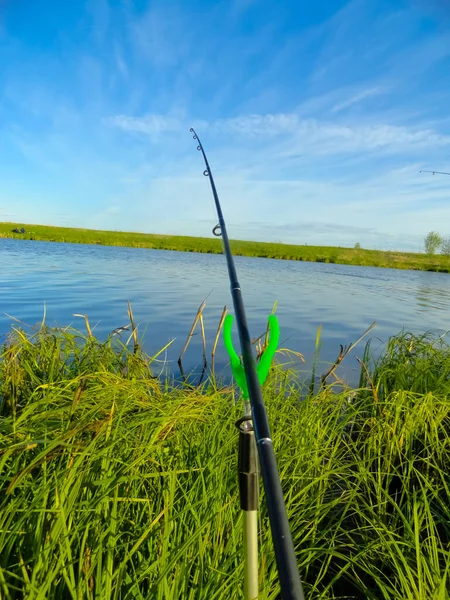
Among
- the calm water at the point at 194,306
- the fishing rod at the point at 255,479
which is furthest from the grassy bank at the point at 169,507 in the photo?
the calm water at the point at 194,306

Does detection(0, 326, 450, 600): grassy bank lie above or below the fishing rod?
below

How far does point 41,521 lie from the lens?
56.9 inches

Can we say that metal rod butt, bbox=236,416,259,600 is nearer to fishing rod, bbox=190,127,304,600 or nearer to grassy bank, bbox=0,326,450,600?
fishing rod, bbox=190,127,304,600

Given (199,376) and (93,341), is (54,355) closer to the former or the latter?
(93,341)

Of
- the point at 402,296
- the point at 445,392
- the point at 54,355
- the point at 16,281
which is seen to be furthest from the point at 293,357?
the point at 402,296

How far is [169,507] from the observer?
5.25 ft

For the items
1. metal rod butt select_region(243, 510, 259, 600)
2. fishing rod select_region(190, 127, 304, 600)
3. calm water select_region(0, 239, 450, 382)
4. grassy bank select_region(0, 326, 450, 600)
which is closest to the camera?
fishing rod select_region(190, 127, 304, 600)

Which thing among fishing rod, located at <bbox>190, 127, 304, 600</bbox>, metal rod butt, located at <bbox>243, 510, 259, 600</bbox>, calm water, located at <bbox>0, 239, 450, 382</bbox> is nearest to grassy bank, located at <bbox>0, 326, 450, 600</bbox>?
metal rod butt, located at <bbox>243, 510, 259, 600</bbox>

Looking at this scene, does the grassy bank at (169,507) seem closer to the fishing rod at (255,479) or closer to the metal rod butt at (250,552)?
the metal rod butt at (250,552)

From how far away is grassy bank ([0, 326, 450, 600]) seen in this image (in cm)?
141

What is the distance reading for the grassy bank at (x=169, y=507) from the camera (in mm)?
1407

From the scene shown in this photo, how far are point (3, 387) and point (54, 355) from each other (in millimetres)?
520

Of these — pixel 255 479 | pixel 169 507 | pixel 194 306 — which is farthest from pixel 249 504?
pixel 194 306

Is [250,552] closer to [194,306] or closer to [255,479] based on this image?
[255,479]
